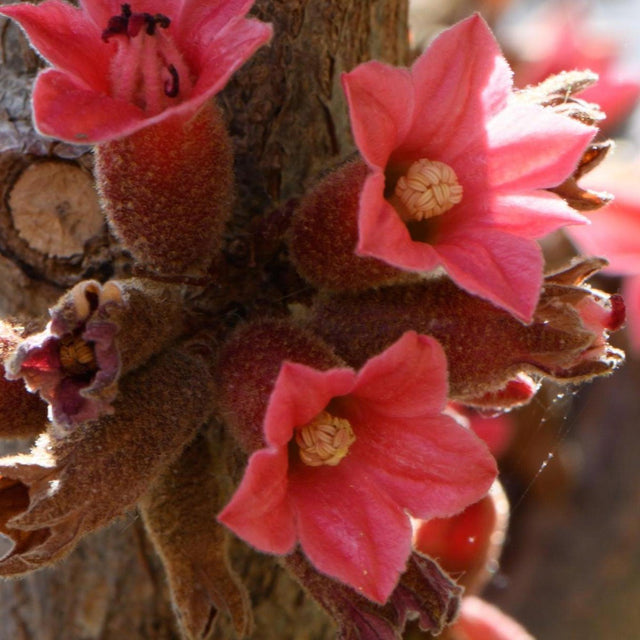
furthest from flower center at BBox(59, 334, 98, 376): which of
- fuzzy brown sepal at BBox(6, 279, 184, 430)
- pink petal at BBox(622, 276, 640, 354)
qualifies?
pink petal at BBox(622, 276, 640, 354)

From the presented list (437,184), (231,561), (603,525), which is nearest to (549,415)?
(603,525)

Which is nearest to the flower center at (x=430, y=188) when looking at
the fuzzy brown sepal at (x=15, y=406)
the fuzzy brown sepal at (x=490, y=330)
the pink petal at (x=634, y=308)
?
the fuzzy brown sepal at (x=490, y=330)

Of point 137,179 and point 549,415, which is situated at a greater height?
point 137,179

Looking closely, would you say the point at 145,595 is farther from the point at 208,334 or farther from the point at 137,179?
the point at 137,179

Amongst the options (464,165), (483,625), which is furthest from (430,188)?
(483,625)

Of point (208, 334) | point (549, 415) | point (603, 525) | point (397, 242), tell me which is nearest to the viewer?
point (397, 242)

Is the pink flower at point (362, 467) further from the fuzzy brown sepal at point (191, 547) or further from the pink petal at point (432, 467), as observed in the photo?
the fuzzy brown sepal at point (191, 547)

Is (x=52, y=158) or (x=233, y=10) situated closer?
(x=233, y=10)
